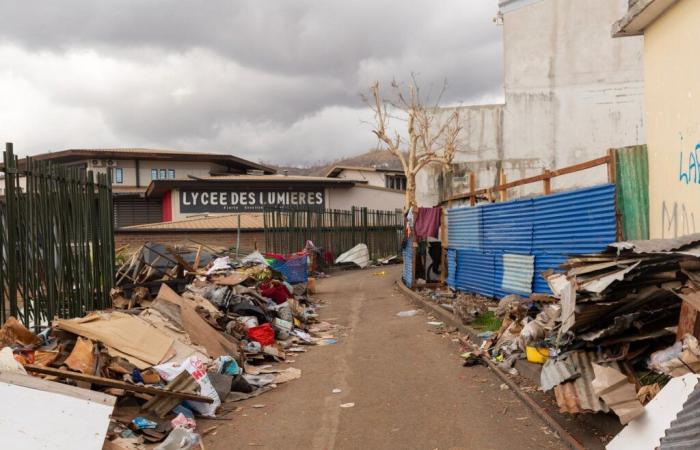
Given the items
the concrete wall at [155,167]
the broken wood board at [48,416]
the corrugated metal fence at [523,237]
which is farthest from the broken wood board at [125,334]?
the concrete wall at [155,167]

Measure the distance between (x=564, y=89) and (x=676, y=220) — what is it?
69.7 ft

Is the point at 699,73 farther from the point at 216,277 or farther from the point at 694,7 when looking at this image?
the point at 216,277

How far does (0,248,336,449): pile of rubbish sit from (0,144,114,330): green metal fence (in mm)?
423

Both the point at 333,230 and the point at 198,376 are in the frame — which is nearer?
the point at 198,376

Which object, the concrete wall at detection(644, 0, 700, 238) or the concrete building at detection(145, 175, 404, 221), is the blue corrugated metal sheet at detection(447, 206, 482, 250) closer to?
the concrete wall at detection(644, 0, 700, 238)

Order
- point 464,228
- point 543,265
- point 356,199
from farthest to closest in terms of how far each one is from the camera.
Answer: point 356,199 → point 464,228 → point 543,265

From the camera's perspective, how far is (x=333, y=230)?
29.2 metres

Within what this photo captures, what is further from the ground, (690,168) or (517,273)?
(690,168)

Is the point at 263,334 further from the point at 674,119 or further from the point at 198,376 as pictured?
the point at 674,119

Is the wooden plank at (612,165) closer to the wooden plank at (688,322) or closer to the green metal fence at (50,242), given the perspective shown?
the wooden plank at (688,322)

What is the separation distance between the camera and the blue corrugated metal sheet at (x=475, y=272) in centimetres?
1372

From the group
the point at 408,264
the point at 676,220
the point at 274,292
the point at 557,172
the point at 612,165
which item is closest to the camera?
the point at 676,220

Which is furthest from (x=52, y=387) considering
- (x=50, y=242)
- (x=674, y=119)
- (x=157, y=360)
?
(x=674, y=119)

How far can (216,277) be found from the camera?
41.6 feet
